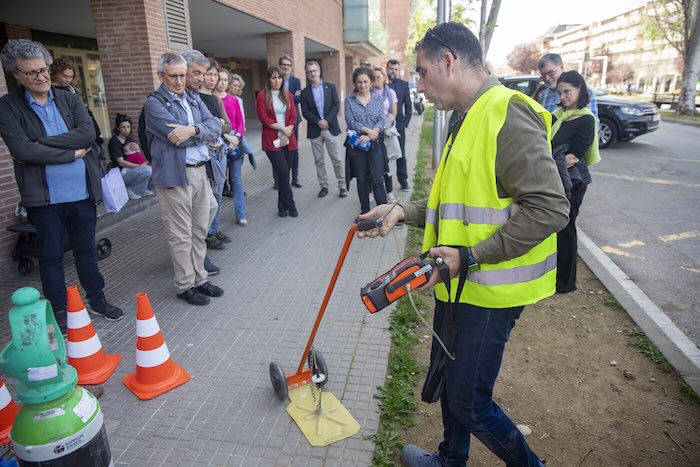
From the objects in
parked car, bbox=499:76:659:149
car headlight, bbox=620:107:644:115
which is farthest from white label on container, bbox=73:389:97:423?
car headlight, bbox=620:107:644:115

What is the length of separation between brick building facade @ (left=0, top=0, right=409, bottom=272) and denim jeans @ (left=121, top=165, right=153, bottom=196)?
0.83 metres

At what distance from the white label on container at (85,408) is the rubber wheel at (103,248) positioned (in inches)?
152

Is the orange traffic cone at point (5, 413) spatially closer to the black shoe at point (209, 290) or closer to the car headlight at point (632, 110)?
the black shoe at point (209, 290)

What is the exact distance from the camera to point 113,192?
439 centimetres

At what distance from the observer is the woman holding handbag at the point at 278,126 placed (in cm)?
681

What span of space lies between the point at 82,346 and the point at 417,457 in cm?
232

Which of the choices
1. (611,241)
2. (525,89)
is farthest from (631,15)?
(611,241)

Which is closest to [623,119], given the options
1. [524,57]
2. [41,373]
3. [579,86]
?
[579,86]

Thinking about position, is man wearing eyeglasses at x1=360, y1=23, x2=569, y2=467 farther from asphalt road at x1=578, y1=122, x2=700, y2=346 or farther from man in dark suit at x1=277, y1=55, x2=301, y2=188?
man in dark suit at x1=277, y1=55, x2=301, y2=188

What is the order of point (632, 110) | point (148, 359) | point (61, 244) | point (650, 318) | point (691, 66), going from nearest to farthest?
point (148, 359)
point (61, 244)
point (650, 318)
point (632, 110)
point (691, 66)

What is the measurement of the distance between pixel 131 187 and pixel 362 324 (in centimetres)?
503

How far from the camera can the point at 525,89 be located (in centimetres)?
1359

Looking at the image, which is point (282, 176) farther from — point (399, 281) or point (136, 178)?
point (399, 281)

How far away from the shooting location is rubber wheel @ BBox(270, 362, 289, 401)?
292 centimetres
